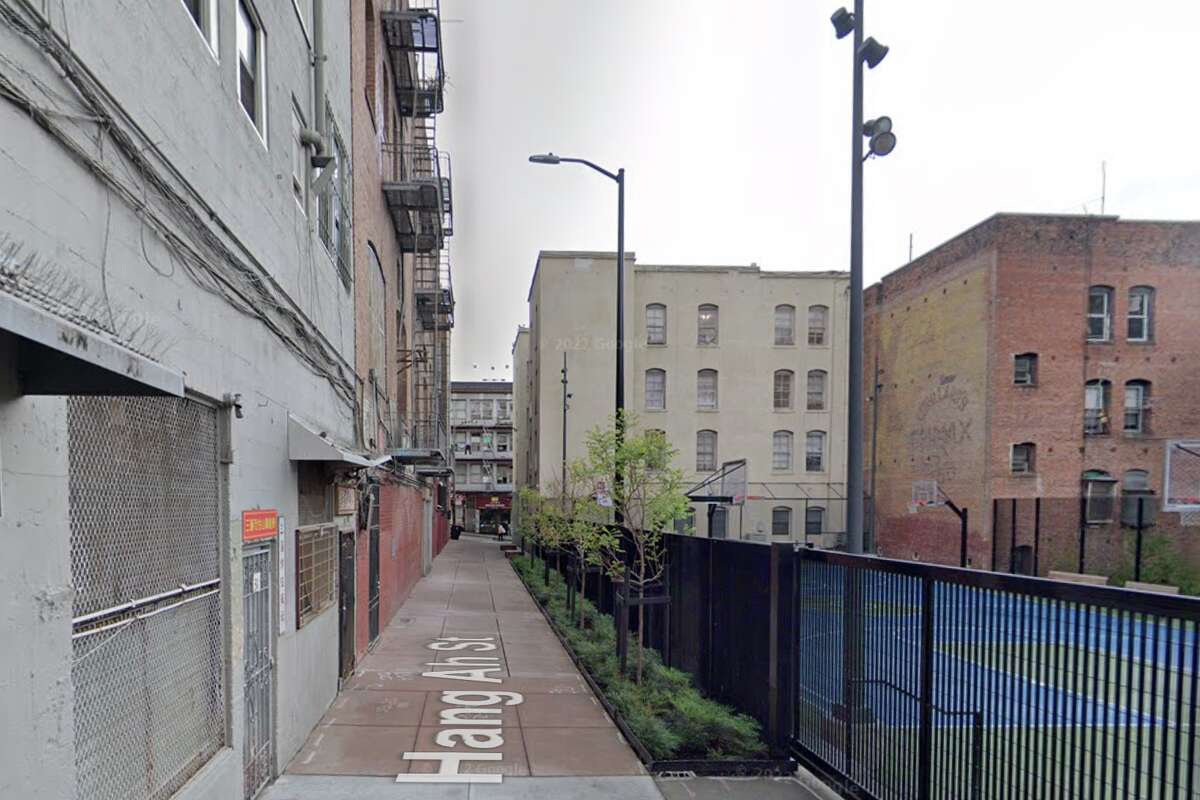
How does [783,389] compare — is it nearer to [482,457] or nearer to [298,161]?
[298,161]

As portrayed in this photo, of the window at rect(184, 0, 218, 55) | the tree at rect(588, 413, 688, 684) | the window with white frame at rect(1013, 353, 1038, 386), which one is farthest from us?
the window with white frame at rect(1013, 353, 1038, 386)

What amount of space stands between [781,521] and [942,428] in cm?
921

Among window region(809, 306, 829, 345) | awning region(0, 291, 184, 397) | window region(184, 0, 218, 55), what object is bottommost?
awning region(0, 291, 184, 397)

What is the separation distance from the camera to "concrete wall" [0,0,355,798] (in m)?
2.85

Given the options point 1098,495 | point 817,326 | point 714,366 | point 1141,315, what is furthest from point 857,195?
point 817,326

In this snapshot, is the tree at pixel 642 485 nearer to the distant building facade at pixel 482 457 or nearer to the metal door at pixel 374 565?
the metal door at pixel 374 565

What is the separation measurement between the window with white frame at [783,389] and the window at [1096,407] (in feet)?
41.7

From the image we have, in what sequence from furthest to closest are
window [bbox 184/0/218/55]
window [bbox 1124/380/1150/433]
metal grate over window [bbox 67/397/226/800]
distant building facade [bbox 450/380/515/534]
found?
distant building facade [bbox 450/380/515/534] < window [bbox 1124/380/1150/433] < window [bbox 184/0/218/55] < metal grate over window [bbox 67/397/226/800]

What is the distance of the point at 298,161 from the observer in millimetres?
7883

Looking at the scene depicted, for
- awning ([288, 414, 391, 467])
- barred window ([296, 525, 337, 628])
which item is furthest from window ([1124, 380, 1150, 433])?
awning ([288, 414, 391, 467])

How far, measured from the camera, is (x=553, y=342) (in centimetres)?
3525

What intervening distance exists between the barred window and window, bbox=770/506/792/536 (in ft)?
94.3

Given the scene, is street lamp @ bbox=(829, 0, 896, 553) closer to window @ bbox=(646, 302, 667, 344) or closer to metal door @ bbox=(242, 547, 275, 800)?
metal door @ bbox=(242, 547, 275, 800)

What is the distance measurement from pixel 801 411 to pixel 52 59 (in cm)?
3529
